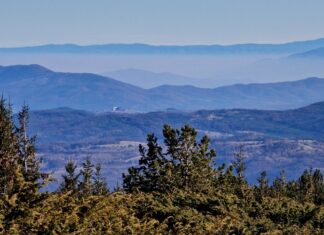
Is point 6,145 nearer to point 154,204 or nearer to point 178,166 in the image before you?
point 154,204

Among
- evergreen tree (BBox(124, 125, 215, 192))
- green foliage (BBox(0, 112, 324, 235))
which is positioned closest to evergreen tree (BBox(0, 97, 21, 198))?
green foliage (BBox(0, 112, 324, 235))

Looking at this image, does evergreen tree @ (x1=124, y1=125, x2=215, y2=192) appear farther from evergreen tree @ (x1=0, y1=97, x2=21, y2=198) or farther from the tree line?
evergreen tree @ (x1=0, y1=97, x2=21, y2=198)

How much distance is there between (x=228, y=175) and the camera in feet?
235

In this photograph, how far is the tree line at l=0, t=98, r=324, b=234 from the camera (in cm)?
2512

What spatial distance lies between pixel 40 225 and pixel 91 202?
4.66m

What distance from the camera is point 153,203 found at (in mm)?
37406

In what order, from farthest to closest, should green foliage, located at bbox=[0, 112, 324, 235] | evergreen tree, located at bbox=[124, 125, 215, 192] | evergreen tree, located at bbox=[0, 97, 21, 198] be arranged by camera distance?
evergreen tree, located at bbox=[124, 125, 215, 192]
evergreen tree, located at bbox=[0, 97, 21, 198]
green foliage, located at bbox=[0, 112, 324, 235]

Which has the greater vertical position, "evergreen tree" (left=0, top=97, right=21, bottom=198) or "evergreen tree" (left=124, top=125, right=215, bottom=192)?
"evergreen tree" (left=0, top=97, right=21, bottom=198)

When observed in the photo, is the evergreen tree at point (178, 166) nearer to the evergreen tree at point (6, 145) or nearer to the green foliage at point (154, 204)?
the green foliage at point (154, 204)

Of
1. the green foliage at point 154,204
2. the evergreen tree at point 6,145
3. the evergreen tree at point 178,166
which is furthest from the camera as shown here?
the evergreen tree at point 178,166

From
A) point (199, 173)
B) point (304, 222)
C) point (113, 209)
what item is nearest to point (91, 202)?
point (113, 209)

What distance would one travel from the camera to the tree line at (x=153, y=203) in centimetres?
2512

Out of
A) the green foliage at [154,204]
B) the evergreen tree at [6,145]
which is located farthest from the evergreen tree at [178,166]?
the evergreen tree at [6,145]

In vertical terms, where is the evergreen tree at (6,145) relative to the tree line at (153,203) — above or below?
above
